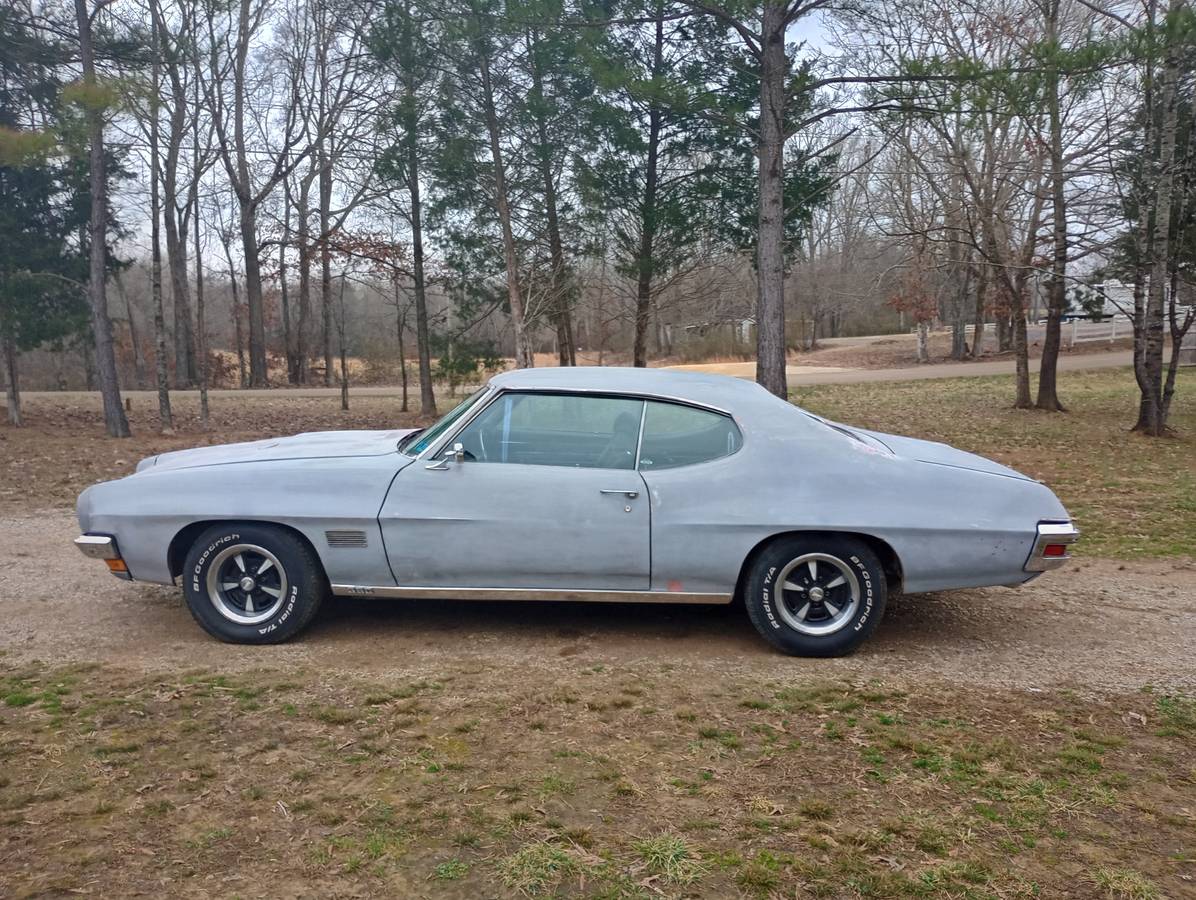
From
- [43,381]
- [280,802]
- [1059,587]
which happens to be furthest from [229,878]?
[43,381]

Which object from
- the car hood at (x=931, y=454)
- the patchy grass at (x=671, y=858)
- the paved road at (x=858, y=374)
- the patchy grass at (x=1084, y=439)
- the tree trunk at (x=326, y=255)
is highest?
the tree trunk at (x=326, y=255)

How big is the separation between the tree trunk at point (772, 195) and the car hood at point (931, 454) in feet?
22.6

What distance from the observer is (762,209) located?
11984 millimetres

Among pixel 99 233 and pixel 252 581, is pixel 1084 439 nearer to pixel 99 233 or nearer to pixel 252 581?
pixel 252 581

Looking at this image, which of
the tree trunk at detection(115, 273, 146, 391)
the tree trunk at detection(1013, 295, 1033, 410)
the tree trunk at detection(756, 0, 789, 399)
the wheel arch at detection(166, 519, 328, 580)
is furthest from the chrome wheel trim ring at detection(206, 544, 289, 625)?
the tree trunk at detection(115, 273, 146, 391)

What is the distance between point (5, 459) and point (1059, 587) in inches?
465

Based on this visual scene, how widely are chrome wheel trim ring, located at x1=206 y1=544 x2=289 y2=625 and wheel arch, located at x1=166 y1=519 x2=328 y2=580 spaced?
0.12 meters

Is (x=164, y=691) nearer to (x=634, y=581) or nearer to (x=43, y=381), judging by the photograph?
(x=634, y=581)

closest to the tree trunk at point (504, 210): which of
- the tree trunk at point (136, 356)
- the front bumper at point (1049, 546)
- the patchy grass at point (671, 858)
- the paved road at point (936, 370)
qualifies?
the paved road at point (936, 370)

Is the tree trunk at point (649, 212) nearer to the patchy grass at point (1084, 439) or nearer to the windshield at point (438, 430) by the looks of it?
the patchy grass at point (1084, 439)

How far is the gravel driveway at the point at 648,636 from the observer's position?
4.51 meters

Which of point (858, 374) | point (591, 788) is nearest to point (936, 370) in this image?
point (858, 374)

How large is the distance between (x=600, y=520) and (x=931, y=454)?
185 centimetres

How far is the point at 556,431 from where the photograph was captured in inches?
191
